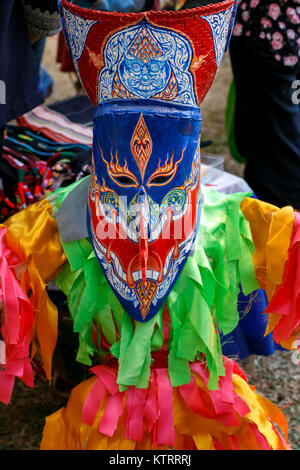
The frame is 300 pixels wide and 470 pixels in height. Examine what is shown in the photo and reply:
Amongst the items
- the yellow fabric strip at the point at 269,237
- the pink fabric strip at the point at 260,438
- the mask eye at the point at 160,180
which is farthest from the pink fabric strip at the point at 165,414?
the mask eye at the point at 160,180

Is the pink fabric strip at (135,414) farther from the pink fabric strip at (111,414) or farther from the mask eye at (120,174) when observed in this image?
the mask eye at (120,174)

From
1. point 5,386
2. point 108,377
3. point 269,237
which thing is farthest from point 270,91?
point 5,386

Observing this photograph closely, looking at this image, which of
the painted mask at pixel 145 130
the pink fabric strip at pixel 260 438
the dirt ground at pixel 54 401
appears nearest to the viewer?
the painted mask at pixel 145 130

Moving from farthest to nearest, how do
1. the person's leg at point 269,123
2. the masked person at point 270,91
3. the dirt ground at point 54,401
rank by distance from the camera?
the person's leg at point 269,123, the masked person at point 270,91, the dirt ground at point 54,401

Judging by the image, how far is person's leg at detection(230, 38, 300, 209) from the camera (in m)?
1.89

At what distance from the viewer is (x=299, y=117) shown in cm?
196

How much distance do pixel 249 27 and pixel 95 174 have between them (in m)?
0.95

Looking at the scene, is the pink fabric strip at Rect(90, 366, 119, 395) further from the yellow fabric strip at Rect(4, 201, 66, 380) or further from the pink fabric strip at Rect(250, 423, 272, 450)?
the pink fabric strip at Rect(250, 423, 272, 450)

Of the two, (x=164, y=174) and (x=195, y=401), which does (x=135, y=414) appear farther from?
(x=164, y=174)

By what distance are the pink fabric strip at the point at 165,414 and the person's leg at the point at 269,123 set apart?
3.02 feet

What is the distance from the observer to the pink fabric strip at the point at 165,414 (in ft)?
4.08

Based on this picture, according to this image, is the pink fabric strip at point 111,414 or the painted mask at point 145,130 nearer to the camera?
Answer: the painted mask at point 145,130

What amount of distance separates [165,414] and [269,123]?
1.06 m
